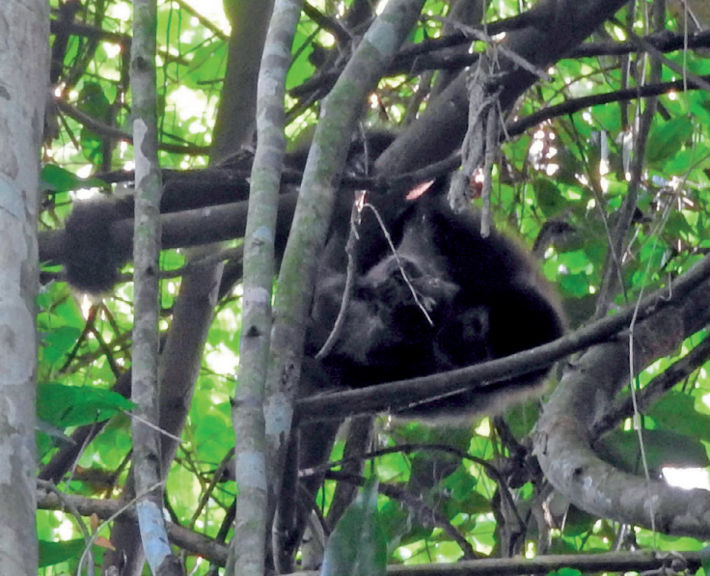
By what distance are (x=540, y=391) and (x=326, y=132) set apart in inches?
57.1

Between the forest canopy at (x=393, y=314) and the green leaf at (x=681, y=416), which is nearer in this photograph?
the forest canopy at (x=393, y=314)

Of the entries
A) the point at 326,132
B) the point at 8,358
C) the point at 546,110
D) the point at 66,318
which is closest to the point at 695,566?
the point at 326,132

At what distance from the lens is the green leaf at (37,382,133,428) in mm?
1225

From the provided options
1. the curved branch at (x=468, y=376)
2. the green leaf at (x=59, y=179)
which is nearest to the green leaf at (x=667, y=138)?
the curved branch at (x=468, y=376)

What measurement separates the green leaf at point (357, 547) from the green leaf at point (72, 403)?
0.29m

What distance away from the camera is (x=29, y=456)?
971 millimetres

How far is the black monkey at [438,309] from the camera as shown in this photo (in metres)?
2.80

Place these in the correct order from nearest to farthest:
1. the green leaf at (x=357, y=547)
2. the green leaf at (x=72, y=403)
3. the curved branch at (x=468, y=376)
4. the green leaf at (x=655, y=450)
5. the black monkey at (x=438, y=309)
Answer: the green leaf at (x=357, y=547)
the green leaf at (x=72, y=403)
the curved branch at (x=468, y=376)
the green leaf at (x=655, y=450)
the black monkey at (x=438, y=309)

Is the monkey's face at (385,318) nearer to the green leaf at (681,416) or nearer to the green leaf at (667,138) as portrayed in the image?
the green leaf at (667,138)

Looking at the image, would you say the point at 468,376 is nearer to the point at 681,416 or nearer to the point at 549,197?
the point at 681,416

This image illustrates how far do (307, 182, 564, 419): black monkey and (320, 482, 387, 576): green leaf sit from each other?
161 cm

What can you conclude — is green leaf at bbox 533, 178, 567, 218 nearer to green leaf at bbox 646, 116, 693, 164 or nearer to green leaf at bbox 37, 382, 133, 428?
green leaf at bbox 646, 116, 693, 164

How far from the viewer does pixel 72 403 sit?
4.12 ft

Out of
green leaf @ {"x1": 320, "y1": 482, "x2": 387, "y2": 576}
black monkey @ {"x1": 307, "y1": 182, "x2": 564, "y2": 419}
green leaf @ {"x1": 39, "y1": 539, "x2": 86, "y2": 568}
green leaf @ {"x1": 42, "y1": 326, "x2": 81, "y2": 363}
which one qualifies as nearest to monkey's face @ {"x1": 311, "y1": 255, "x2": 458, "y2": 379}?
black monkey @ {"x1": 307, "y1": 182, "x2": 564, "y2": 419}
